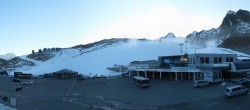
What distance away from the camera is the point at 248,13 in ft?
606

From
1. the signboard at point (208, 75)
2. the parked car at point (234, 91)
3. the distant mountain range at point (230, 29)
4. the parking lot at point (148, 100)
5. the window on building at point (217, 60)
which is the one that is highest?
the distant mountain range at point (230, 29)

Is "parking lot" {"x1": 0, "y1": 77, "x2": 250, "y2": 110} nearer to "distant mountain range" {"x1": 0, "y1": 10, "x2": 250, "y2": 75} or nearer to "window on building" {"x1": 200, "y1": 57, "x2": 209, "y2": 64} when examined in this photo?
"window on building" {"x1": 200, "y1": 57, "x2": 209, "y2": 64}

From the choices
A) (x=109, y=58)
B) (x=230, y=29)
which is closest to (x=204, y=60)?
(x=109, y=58)

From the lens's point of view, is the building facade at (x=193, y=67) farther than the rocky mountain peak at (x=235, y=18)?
No

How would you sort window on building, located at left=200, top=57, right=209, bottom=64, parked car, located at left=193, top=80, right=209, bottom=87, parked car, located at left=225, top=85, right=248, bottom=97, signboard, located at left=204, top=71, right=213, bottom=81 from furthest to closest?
1. window on building, located at left=200, top=57, right=209, bottom=64
2. signboard, located at left=204, top=71, right=213, bottom=81
3. parked car, located at left=193, top=80, right=209, bottom=87
4. parked car, located at left=225, top=85, right=248, bottom=97

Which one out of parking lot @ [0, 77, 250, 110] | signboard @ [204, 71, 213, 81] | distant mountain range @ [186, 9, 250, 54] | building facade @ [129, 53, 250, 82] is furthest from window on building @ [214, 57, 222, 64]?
distant mountain range @ [186, 9, 250, 54]

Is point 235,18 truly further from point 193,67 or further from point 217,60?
point 193,67

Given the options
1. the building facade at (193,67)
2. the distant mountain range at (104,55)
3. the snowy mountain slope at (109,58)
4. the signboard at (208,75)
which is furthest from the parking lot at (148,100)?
the snowy mountain slope at (109,58)

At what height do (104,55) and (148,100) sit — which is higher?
(104,55)

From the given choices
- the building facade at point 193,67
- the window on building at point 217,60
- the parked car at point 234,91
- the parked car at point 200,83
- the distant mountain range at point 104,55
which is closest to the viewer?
the parked car at point 234,91

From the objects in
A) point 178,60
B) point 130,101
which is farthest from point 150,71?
point 130,101

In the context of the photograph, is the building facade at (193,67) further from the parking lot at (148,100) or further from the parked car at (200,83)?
the parking lot at (148,100)

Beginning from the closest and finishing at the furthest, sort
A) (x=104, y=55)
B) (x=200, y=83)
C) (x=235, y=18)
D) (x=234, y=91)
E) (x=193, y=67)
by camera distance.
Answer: (x=234, y=91)
(x=200, y=83)
(x=193, y=67)
(x=104, y=55)
(x=235, y=18)

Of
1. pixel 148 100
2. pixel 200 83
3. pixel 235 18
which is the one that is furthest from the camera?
pixel 235 18
